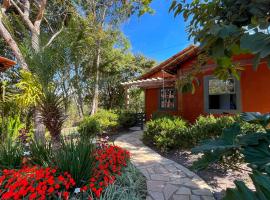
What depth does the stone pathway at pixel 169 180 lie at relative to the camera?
12.1ft

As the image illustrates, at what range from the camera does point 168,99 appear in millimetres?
11438

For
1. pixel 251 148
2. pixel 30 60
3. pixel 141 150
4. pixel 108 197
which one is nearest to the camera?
pixel 251 148

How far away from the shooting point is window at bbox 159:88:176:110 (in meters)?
11.0

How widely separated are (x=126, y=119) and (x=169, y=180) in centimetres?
761

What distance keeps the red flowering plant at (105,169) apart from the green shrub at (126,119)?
702 centimetres

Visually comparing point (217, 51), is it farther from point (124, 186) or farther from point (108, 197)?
point (124, 186)

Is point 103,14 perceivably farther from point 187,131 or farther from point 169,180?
point 169,180

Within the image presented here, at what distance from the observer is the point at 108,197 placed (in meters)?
3.15

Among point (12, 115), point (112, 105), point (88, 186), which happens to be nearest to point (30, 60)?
point (88, 186)

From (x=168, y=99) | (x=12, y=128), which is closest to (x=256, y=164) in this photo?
(x=12, y=128)

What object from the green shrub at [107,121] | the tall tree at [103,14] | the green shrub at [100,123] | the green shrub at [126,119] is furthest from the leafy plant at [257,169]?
the tall tree at [103,14]

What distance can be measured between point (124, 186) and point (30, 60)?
3003 millimetres

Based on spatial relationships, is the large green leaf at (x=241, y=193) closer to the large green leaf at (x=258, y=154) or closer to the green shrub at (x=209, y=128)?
the large green leaf at (x=258, y=154)

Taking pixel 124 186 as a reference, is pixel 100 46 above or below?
above
